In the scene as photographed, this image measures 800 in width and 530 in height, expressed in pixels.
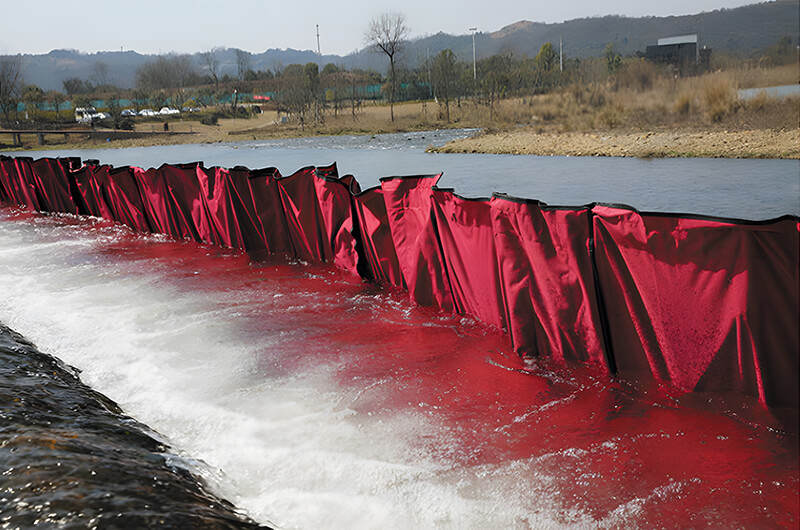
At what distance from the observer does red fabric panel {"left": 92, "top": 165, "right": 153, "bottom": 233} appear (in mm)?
13516

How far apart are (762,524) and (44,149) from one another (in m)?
71.0

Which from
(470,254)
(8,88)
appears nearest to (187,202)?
(470,254)

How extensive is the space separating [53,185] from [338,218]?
11.5 m

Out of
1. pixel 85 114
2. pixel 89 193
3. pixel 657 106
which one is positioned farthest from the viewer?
pixel 85 114

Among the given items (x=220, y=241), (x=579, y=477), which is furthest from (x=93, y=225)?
(x=579, y=477)

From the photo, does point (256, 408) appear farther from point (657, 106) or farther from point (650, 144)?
point (650, 144)

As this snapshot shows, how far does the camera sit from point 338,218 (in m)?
8.66

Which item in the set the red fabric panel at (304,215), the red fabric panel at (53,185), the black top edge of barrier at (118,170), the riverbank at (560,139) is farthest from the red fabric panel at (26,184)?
the riverbank at (560,139)

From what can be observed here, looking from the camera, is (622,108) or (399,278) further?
(622,108)

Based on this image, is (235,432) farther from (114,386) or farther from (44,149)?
(44,149)

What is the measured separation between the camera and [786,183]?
16984 mm

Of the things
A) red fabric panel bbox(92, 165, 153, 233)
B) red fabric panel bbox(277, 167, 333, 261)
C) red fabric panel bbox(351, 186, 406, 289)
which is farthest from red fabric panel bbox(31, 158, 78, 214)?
red fabric panel bbox(351, 186, 406, 289)

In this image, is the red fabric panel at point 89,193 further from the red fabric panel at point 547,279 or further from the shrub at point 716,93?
the shrub at point 716,93

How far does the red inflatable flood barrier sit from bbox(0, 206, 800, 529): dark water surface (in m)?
0.23
